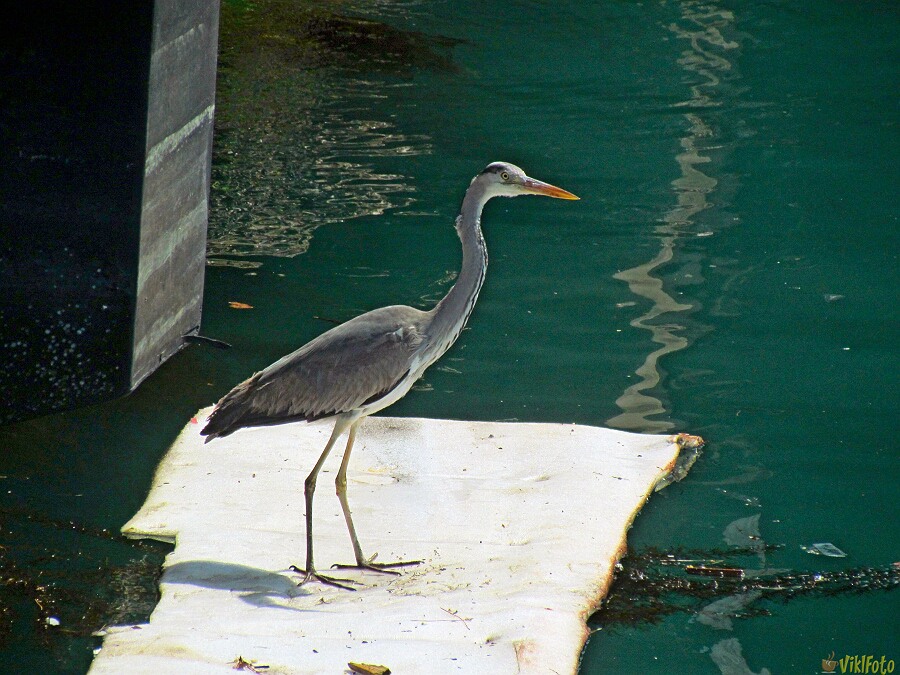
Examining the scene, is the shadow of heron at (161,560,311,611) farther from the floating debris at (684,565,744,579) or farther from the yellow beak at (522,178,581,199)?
the yellow beak at (522,178,581,199)

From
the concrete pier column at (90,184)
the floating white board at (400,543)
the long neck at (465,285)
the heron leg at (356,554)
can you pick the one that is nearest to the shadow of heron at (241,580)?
the floating white board at (400,543)

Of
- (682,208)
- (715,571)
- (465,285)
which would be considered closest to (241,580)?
(465,285)

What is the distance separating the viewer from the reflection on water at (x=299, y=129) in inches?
413

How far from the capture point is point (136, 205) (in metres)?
6.89

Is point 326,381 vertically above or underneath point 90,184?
underneath

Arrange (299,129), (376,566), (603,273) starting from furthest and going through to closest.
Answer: (299,129)
(603,273)
(376,566)

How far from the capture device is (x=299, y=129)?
1283 cm

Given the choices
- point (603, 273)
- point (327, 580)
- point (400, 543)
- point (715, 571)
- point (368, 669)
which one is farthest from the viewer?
point (603, 273)

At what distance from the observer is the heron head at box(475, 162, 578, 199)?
598cm

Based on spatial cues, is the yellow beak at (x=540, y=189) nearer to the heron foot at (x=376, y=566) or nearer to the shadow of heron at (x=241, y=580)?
the heron foot at (x=376, y=566)

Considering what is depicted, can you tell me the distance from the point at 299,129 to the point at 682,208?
4459 mm

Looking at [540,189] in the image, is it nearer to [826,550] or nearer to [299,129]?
[826,550]

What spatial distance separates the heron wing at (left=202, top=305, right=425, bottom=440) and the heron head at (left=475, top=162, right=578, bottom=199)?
0.90 m

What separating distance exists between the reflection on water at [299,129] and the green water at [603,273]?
5cm
